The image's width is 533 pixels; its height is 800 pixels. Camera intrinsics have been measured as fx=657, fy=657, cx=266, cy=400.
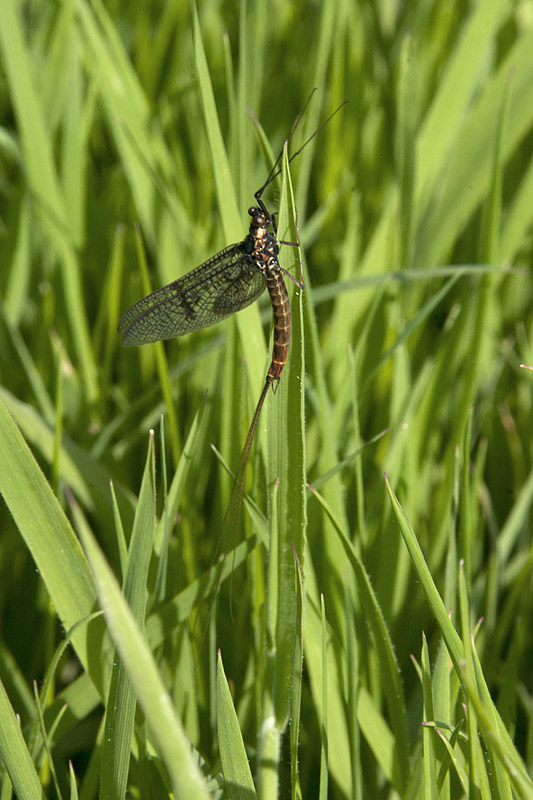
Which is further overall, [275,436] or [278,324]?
[278,324]

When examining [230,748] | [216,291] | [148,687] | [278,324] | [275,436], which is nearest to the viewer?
[148,687]

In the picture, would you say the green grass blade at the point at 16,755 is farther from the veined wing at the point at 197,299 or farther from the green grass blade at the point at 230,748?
the veined wing at the point at 197,299

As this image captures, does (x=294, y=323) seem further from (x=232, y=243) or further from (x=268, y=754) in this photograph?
(x=268, y=754)

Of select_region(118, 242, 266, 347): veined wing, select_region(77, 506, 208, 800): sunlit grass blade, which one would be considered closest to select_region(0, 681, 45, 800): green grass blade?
select_region(77, 506, 208, 800): sunlit grass blade

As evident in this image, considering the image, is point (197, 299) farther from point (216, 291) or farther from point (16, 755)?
point (16, 755)

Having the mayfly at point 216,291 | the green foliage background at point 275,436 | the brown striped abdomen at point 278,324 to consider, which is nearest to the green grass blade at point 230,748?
the green foliage background at point 275,436

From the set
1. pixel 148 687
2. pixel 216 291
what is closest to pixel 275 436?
pixel 148 687

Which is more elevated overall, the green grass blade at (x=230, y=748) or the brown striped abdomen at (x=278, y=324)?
the brown striped abdomen at (x=278, y=324)
